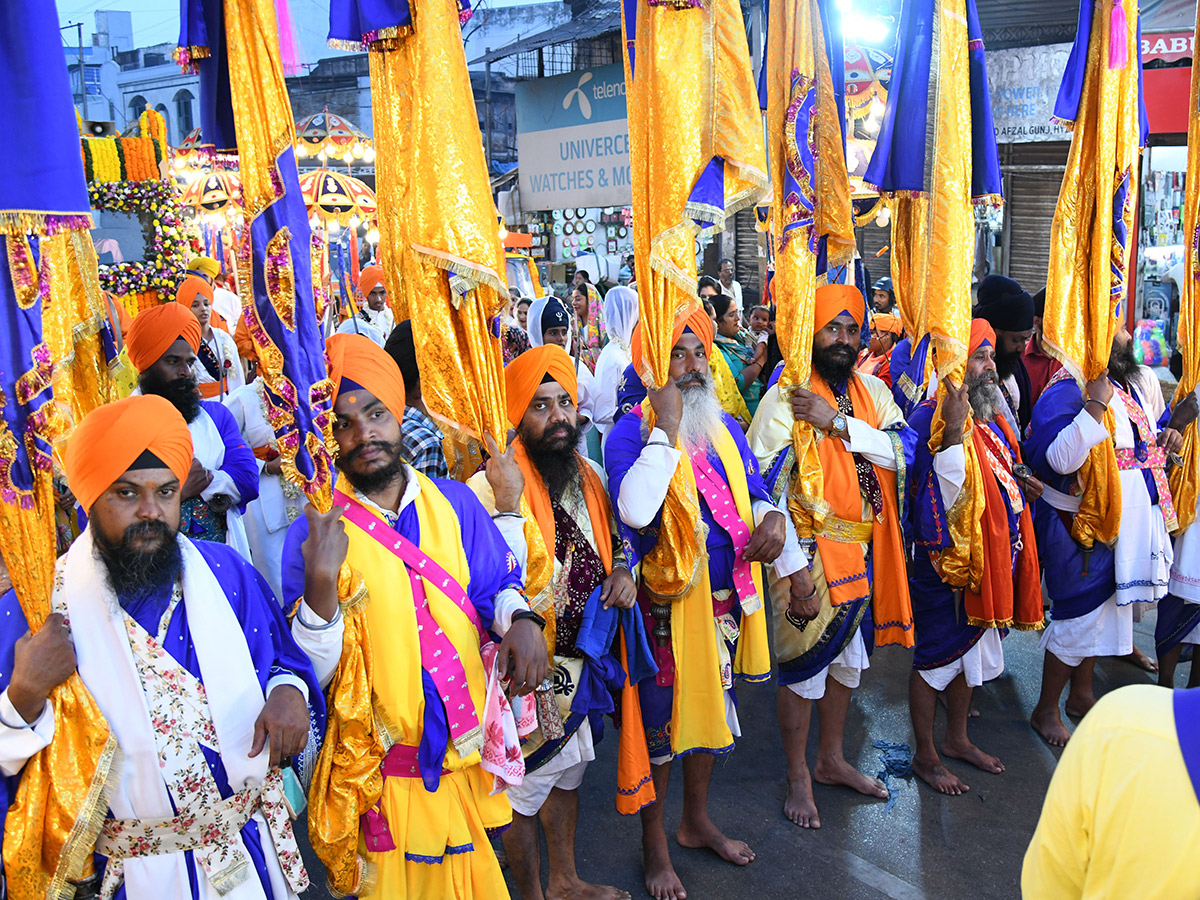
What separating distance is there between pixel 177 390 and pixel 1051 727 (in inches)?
168

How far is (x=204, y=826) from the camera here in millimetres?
2148

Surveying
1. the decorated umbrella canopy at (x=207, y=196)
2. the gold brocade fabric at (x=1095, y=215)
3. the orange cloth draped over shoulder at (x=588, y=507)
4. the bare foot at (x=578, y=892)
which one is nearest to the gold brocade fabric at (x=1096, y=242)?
the gold brocade fabric at (x=1095, y=215)

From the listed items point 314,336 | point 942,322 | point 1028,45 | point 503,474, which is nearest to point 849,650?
point 942,322

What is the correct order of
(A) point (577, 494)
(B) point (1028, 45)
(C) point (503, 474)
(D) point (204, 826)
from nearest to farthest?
(D) point (204, 826) < (C) point (503, 474) < (A) point (577, 494) < (B) point (1028, 45)

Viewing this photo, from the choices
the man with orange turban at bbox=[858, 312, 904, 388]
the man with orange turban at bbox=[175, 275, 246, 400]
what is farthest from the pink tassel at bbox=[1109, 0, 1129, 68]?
the man with orange turban at bbox=[175, 275, 246, 400]

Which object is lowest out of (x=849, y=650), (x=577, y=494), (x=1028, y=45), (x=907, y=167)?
(x=849, y=650)

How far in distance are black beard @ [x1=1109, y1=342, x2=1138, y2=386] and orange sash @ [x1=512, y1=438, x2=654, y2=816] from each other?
2789 millimetres

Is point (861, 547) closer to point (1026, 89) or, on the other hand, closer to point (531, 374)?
point (531, 374)

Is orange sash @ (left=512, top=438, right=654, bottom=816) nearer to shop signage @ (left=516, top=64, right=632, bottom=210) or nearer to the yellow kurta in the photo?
the yellow kurta

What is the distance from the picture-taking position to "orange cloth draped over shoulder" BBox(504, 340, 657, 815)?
123 inches

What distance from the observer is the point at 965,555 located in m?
3.98

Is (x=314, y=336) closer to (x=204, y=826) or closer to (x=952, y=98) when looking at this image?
(x=204, y=826)

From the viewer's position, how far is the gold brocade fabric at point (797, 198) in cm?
383

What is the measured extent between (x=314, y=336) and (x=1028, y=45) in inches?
428
